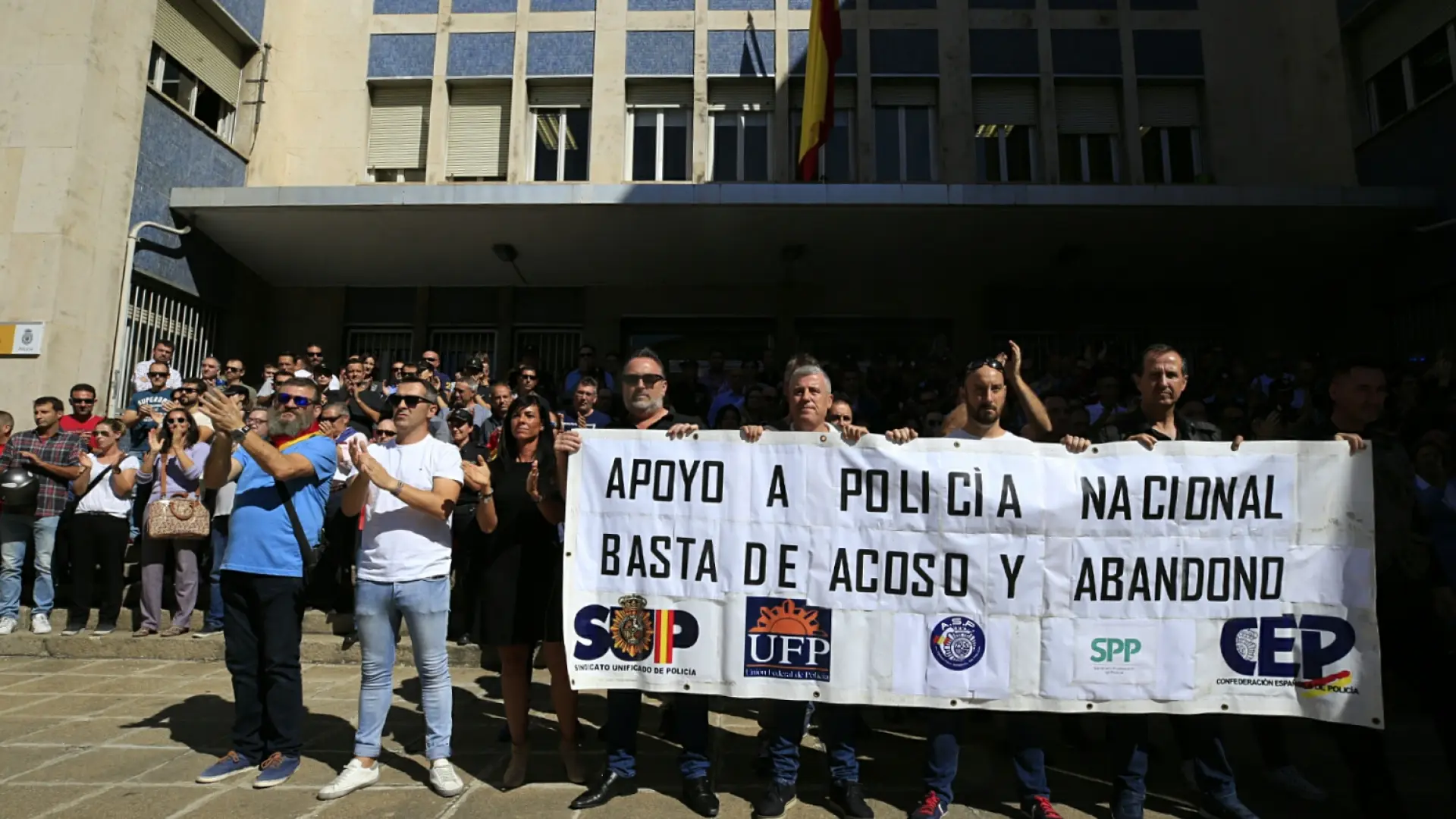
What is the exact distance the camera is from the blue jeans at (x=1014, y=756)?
12.8ft

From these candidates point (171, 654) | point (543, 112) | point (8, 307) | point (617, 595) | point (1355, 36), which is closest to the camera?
point (617, 595)

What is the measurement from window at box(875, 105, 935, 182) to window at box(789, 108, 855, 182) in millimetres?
449

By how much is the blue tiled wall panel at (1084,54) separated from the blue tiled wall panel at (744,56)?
492 centimetres

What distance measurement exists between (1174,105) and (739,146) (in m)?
7.59

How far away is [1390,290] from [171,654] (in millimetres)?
15639

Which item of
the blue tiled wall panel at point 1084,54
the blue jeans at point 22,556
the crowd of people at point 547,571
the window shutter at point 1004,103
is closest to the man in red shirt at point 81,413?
the blue jeans at point 22,556

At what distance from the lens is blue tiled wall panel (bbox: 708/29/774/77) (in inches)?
572

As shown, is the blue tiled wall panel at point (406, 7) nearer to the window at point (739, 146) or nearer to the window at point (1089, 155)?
the window at point (739, 146)

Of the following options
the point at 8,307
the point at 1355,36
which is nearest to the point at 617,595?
the point at 8,307

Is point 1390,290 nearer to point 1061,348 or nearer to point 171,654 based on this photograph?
point 1061,348

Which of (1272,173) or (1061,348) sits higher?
(1272,173)

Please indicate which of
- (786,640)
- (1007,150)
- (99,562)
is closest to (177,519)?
(99,562)

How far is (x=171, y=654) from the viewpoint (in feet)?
24.1

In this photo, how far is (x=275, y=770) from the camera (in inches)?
172
